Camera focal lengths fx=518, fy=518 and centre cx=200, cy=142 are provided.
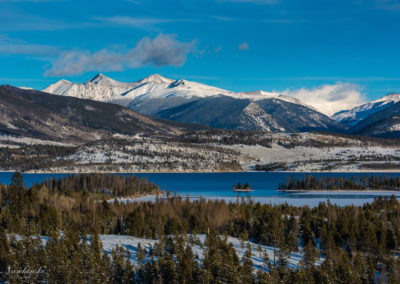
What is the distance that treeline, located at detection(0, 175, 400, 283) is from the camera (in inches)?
2488

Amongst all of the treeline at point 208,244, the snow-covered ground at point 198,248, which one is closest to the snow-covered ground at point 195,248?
the snow-covered ground at point 198,248

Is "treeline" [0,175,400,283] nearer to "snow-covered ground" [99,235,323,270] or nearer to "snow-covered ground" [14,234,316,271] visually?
"snow-covered ground" [14,234,316,271]

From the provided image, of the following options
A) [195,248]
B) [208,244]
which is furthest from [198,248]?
[208,244]

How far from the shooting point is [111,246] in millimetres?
76812

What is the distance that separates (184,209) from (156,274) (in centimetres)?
4966

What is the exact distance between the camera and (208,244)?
7544 cm

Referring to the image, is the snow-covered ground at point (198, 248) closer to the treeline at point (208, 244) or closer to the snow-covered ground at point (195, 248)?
the snow-covered ground at point (195, 248)

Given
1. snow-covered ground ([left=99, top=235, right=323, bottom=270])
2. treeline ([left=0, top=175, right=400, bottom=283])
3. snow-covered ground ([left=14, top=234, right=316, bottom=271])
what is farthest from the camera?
snow-covered ground ([left=99, top=235, right=323, bottom=270])

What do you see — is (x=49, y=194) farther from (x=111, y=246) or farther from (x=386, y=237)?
(x=386, y=237)

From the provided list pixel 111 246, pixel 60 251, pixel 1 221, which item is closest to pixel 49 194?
Result: pixel 1 221

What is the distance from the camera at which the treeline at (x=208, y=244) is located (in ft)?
207

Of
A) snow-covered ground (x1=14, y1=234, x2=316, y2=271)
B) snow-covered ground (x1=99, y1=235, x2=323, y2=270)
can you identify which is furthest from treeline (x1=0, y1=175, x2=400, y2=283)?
snow-covered ground (x1=99, y1=235, x2=323, y2=270)

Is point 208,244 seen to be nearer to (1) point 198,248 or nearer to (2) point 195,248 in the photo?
(2) point 195,248

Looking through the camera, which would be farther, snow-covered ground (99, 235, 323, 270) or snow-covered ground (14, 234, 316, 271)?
snow-covered ground (99, 235, 323, 270)
